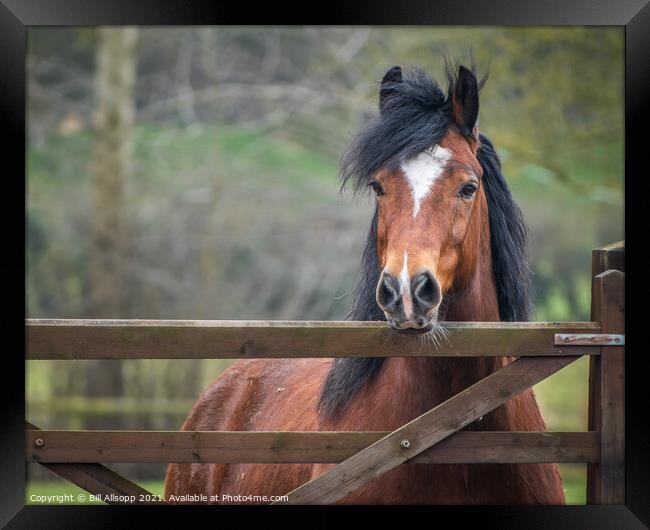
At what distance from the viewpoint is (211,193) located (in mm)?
12602

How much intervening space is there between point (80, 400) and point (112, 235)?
93.7 inches

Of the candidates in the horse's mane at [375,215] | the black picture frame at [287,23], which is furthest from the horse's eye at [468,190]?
the black picture frame at [287,23]

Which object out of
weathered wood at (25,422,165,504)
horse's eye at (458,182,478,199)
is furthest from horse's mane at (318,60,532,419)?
weathered wood at (25,422,165,504)

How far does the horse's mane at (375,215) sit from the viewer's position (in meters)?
3.68

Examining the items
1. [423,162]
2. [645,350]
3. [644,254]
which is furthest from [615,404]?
[423,162]

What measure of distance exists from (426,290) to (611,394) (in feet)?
3.38

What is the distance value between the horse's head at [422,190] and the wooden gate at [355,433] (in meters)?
0.29

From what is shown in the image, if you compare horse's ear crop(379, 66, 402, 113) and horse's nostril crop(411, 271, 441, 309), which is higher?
horse's ear crop(379, 66, 402, 113)

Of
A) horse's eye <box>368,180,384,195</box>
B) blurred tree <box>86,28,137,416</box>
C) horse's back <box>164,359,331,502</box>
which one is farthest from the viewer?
blurred tree <box>86,28,137,416</box>

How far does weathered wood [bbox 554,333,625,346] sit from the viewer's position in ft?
11.3

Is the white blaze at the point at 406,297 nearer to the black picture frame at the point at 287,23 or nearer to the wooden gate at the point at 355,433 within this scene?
the wooden gate at the point at 355,433

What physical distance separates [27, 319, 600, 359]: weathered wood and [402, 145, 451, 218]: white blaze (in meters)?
0.59

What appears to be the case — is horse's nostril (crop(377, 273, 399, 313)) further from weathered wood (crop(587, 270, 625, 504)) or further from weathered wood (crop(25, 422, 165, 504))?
weathered wood (crop(25, 422, 165, 504))

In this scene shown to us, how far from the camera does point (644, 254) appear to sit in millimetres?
3781
